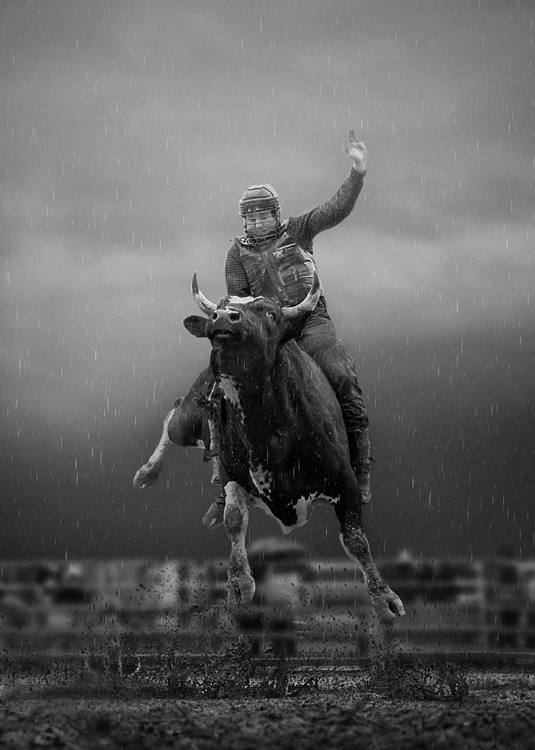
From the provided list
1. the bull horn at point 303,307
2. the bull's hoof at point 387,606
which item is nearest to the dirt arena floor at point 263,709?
the bull's hoof at point 387,606

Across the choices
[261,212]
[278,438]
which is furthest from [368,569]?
[261,212]

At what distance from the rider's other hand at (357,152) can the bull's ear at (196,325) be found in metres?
3.07

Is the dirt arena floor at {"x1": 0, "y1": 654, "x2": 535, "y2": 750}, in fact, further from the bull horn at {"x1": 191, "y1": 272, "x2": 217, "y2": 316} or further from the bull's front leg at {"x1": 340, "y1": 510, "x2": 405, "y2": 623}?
the bull horn at {"x1": 191, "y1": 272, "x2": 217, "y2": 316}

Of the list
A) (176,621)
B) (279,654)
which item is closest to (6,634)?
(176,621)

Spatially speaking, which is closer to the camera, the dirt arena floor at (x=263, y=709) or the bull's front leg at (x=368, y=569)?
the dirt arena floor at (x=263, y=709)

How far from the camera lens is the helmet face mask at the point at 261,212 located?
537 inches

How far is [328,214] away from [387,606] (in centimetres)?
438

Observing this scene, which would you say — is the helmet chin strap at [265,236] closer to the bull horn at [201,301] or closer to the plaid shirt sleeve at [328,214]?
the plaid shirt sleeve at [328,214]

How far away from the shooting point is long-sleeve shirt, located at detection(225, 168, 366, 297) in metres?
13.6

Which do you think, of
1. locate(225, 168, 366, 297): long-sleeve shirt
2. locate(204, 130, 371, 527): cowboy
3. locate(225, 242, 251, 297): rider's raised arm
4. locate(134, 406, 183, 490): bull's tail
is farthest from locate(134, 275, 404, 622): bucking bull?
locate(134, 406, 183, 490): bull's tail

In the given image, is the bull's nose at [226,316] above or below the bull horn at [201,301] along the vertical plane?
below

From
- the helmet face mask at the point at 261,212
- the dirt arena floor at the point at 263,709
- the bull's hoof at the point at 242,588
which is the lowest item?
the dirt arena floor at the point at 263,709

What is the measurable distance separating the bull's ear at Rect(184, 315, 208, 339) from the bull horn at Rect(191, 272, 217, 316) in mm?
203

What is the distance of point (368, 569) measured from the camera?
12.4 m
